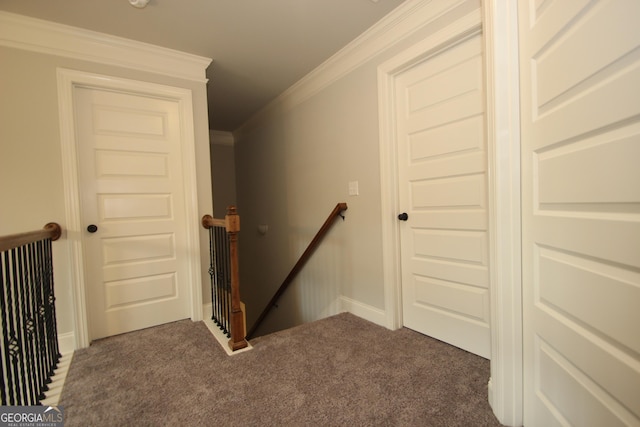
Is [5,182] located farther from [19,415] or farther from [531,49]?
[531,49]

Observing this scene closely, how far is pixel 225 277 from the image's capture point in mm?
2424

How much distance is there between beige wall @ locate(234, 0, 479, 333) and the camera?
7.41 feet

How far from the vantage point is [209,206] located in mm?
2613

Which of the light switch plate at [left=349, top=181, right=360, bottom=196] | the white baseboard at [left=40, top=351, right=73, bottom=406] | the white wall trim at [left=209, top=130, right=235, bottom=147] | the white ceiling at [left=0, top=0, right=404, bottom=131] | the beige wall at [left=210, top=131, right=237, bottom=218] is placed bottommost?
the white baseboard at [left=40, top=351, right=73, bottom=406]

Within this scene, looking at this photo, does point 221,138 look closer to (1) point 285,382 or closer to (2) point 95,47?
(2) point 95,47

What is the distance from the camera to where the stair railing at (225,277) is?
1904mm

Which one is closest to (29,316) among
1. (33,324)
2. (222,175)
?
(33,324)

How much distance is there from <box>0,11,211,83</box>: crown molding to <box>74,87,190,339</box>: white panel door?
0.81ft

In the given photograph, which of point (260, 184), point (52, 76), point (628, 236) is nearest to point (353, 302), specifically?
point (628, 236)

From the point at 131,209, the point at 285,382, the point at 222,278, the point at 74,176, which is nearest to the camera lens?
the point at 285,382

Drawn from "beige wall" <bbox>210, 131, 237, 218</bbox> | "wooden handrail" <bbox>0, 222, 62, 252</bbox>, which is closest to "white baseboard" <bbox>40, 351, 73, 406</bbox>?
"wooden handrail" <bbox>0, 222, 62, 252</bbox>

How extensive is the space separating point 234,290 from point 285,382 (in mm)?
677

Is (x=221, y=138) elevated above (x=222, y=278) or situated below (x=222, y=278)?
above

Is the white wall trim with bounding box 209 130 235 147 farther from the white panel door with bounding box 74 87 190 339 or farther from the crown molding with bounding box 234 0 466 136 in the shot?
the white panel door with bounding box 74 87 190 339
